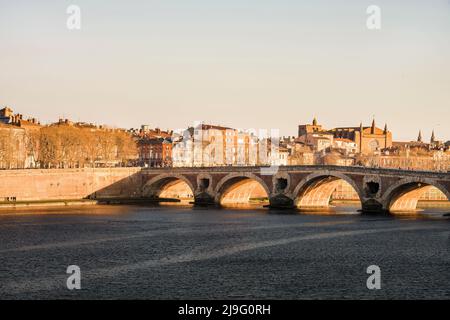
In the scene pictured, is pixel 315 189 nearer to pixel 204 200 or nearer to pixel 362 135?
pixel 204 200

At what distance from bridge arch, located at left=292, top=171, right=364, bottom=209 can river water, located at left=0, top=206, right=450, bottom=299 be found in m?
11.6

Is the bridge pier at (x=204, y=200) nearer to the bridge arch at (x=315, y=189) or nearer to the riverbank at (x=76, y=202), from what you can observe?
the riverbank at (x=76, y=202)

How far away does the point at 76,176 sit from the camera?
89000mm

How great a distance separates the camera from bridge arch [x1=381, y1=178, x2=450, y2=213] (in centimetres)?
6512

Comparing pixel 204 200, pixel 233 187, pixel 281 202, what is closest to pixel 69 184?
pixel 204 200

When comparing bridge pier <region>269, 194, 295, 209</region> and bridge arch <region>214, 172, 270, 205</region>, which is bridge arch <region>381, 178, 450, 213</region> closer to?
bridge pier <region>269, 194, 295, 209</region>

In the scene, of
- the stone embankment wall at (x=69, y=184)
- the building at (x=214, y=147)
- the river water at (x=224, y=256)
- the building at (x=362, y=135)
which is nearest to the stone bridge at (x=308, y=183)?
the stone embankment wall at (x=69, y=184)

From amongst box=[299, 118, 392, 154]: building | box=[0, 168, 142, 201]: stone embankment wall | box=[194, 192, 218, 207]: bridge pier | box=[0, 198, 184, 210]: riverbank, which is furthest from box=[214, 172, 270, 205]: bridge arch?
box=[299, 118, 392, 154]: building

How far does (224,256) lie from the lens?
40688 mm

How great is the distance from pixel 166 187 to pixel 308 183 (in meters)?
25.2

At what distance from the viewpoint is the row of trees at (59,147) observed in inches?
3729

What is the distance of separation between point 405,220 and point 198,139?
84.0 m
